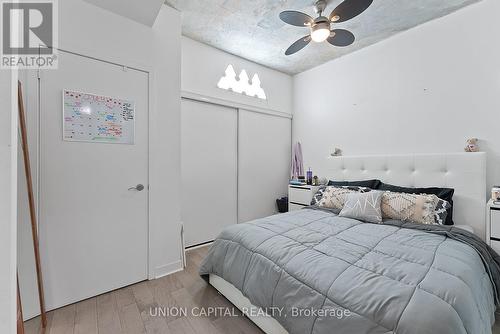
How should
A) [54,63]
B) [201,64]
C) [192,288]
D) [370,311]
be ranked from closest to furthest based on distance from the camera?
[370,311] → [54,63] → [192,288] → [201,64]

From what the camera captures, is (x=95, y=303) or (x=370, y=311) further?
(x=95, y=303)

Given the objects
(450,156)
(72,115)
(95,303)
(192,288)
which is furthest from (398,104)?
(95,303)

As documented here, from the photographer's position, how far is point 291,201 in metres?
3.51

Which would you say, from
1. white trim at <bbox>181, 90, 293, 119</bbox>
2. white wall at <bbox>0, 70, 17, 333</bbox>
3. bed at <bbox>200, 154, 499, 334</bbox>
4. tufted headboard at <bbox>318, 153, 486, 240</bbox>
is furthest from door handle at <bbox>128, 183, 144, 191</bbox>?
tufted headboard at <bbox>318, 153, 486, 240</bbox>

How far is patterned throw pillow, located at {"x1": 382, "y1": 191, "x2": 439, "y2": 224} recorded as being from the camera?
2055 mm

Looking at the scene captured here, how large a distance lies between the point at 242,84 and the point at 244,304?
9.56 ft

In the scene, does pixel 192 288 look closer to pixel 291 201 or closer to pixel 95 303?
pixel 95 303

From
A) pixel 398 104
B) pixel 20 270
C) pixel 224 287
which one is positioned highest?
pixel 398 104

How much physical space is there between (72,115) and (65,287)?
1.39 m

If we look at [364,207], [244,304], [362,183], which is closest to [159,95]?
[244,304]

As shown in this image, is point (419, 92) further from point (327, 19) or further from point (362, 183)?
point (327, 19)

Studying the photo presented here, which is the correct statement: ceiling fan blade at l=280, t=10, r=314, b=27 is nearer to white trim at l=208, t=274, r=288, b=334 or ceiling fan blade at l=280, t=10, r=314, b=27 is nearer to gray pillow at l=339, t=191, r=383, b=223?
gray pillow at l=339, t=191, r=383, b=223

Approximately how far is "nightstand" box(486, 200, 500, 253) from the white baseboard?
9.27ft

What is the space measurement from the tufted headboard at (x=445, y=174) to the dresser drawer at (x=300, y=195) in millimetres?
627
